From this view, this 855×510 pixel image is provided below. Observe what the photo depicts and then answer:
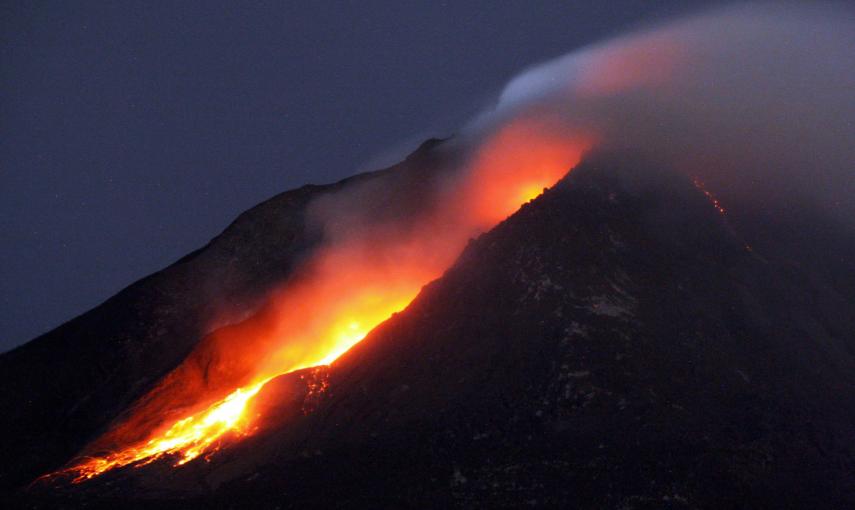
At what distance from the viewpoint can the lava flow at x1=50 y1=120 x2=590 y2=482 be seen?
2977cm

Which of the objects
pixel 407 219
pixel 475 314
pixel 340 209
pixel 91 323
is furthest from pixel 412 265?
pixel 91 323

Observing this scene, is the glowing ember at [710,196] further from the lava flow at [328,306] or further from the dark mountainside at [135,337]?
the dark mountainside at [135,337]

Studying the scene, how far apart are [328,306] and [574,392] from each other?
19.0m

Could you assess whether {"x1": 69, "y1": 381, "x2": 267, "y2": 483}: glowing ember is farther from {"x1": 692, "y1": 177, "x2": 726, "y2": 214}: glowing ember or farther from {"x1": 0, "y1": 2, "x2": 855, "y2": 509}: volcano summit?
{"x1": 692, "y1": 177, "x2": 726, "y2": 214}: glowing ember

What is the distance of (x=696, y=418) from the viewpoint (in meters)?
22.1

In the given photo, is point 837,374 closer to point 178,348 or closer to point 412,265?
point 412,265

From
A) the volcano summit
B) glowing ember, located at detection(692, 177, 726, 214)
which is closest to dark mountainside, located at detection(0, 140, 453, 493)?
the volcano summit

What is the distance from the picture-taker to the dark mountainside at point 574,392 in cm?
2039

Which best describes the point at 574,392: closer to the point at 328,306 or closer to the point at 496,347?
the point at 496,347

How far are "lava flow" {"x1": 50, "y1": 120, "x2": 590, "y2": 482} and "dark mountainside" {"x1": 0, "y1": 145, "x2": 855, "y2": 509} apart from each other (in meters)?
2.26

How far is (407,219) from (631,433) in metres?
26.1

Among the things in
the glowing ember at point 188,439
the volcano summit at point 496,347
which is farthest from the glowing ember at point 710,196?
the glowing ember at point 188,439

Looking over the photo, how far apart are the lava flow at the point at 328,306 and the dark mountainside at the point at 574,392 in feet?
7.41

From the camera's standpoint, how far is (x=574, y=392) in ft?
75.9
